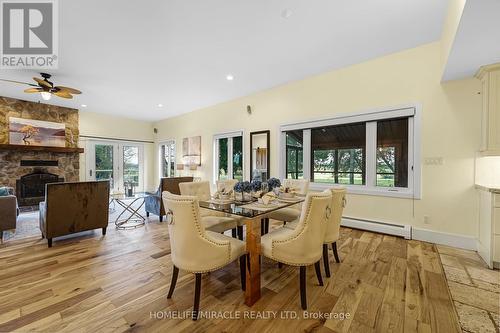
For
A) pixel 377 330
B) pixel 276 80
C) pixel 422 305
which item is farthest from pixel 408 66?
pixel 377 330

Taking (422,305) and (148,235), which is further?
(148,235)

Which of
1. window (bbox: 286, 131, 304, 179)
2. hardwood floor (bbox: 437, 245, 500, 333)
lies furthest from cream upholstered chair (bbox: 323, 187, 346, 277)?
window (bbox: 286, 131, 304, 179)

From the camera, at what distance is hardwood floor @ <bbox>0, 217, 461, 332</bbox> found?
158 centimetres

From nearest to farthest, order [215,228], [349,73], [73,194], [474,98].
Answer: [215,228] → [474,98] → [73,194] → [349,73]

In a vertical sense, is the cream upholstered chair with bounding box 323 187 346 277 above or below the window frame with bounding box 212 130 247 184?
below

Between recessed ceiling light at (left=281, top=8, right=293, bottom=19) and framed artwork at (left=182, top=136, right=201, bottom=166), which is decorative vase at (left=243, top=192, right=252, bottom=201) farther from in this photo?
framed artwork at (left=182, top=136, right=201, bottom=166)

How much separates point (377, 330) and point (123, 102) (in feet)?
23.1

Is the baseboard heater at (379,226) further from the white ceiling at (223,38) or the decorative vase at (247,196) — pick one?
the white ceiling at (223,38)

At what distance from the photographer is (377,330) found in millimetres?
1520

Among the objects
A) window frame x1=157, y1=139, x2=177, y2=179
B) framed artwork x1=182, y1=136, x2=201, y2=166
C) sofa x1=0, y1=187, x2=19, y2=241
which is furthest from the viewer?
window frame x1=157, y1=139, x2=177, y2=179

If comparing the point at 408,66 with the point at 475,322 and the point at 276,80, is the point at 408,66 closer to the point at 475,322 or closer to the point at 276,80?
the point at 276,80

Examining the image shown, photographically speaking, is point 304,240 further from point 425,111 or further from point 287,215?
point 425,111

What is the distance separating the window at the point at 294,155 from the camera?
457 cm
